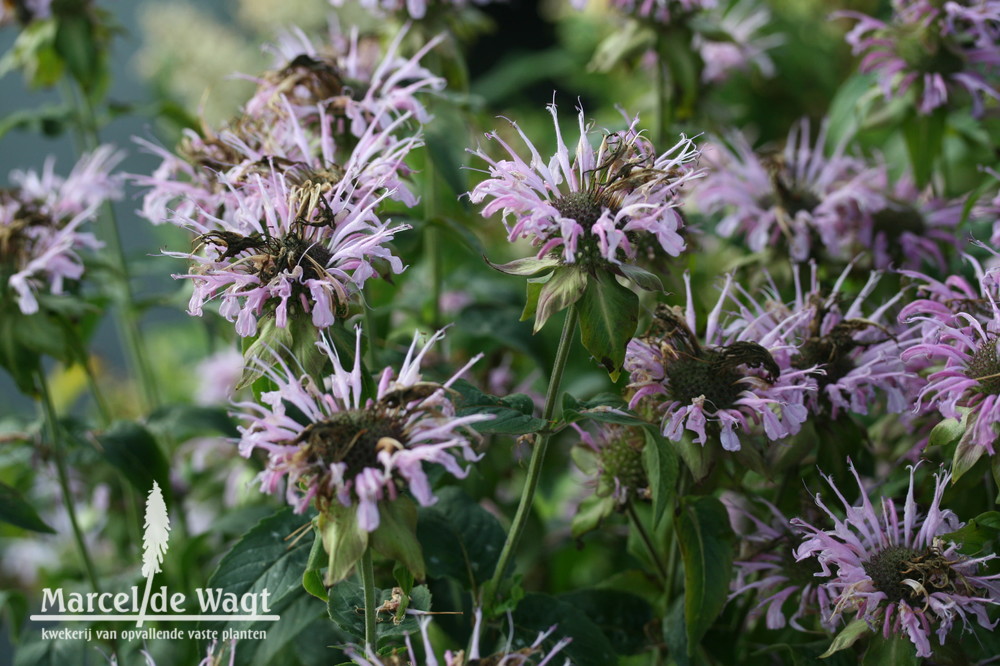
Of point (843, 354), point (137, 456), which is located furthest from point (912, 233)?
point (137, 456)

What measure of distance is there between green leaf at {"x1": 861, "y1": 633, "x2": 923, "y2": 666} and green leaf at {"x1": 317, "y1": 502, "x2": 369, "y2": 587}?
405mm

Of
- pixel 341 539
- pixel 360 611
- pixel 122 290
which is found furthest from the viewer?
pixel 122 290

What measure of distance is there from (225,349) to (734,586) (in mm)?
1033

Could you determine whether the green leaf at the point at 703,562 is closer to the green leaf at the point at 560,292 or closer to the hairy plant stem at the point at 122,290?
the green leaf at the point at 560,292

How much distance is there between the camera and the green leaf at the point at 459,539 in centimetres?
82

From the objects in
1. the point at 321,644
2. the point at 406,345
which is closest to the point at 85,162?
the point at 406,345

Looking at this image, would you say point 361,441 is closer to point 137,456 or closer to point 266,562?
point 266,562

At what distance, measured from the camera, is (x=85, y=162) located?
116cm

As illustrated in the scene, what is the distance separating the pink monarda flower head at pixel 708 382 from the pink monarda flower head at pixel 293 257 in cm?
23

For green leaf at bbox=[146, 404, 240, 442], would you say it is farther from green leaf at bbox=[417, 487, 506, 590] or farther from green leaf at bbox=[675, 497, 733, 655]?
green leaf at bbox=[675, 497, 733, 655]

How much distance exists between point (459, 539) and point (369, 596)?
0.22 m

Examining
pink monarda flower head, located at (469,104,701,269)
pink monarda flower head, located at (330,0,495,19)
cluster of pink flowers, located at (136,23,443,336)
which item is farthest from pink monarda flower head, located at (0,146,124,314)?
pink monarda flower head, located at (469,104,701,269)

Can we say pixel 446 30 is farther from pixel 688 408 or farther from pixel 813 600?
pixel 813 600

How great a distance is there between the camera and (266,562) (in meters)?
0.76
